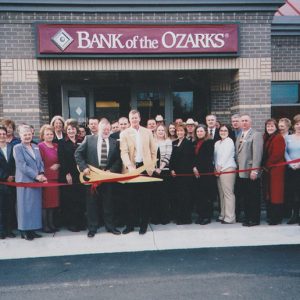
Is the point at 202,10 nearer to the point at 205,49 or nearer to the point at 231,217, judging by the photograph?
Answer: the point at 205,49

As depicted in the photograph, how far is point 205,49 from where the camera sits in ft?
26.9

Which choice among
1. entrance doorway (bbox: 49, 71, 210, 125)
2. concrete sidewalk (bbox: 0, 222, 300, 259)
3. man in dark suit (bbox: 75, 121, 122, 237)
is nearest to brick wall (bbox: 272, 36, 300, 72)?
entrance doorway (bbox: 49, 71, 210, 125)

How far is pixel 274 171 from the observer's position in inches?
256

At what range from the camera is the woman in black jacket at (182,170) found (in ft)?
21.6

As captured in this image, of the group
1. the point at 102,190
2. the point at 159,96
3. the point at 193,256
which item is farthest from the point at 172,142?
the point at 159,96

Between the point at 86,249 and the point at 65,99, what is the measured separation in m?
5.63

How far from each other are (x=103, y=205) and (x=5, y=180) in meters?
1.64

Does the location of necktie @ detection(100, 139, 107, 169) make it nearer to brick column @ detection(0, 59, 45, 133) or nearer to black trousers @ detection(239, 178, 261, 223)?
black trousers @ detection(239, 178, 261, 223)

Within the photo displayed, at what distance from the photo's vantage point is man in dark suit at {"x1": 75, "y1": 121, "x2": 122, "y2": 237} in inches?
238

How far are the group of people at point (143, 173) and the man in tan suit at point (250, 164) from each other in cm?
2

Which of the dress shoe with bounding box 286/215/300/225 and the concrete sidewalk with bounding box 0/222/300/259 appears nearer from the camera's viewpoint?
the concrete sidewalk with bounding box 0/222/300/259

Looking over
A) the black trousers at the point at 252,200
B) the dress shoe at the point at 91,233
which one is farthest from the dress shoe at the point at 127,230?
the black trousers at the point at 252,200

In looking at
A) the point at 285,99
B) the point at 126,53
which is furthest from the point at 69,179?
the point at 285,99

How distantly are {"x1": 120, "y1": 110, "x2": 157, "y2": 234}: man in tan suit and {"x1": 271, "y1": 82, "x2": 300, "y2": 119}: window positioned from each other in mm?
5631
